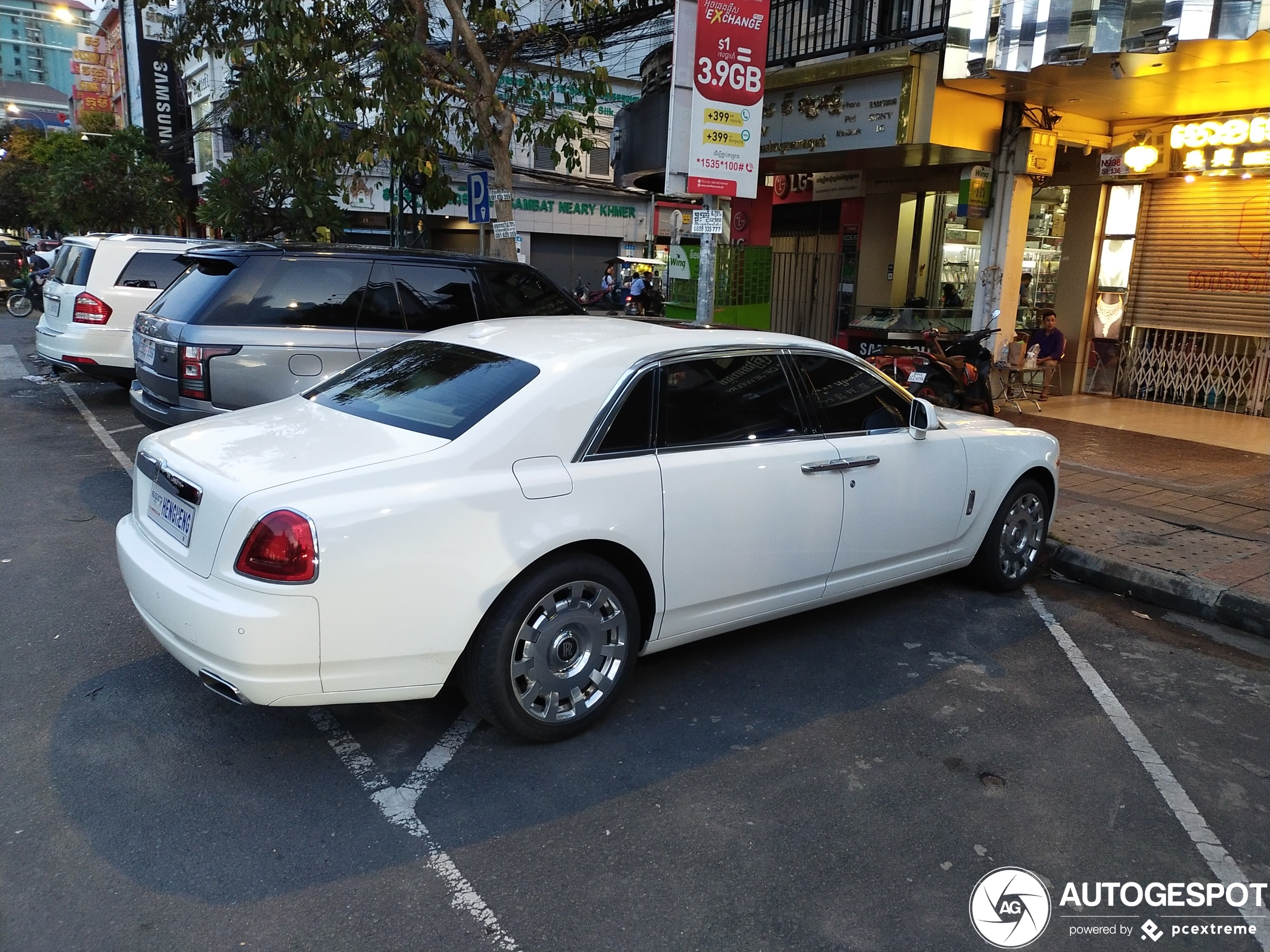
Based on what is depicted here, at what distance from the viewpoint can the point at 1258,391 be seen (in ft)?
39.3

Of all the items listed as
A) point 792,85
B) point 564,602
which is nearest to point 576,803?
point 564,602

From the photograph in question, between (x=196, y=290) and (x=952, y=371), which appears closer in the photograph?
(x=196, y=290)

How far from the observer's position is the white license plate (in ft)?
11.3

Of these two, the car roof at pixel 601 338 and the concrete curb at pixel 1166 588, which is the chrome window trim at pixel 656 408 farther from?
the concrete curb at pixel 1166 588

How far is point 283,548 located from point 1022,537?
4514 millimetres

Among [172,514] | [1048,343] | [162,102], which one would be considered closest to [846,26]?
[1048,343]

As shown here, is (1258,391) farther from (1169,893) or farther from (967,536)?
(1169,893)

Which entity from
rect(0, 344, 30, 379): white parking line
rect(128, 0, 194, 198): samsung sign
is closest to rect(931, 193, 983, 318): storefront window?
rect(0, 344, 30, 379): white parking line

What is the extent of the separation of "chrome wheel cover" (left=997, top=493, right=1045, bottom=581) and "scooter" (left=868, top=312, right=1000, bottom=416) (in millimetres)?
4792

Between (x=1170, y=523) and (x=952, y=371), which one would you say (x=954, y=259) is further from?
(x=1170, y=523)

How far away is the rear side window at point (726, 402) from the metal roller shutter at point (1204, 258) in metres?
9.94

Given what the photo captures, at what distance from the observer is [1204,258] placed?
39.5 ft

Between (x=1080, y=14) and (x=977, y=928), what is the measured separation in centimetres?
859

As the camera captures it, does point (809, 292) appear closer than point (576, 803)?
No
